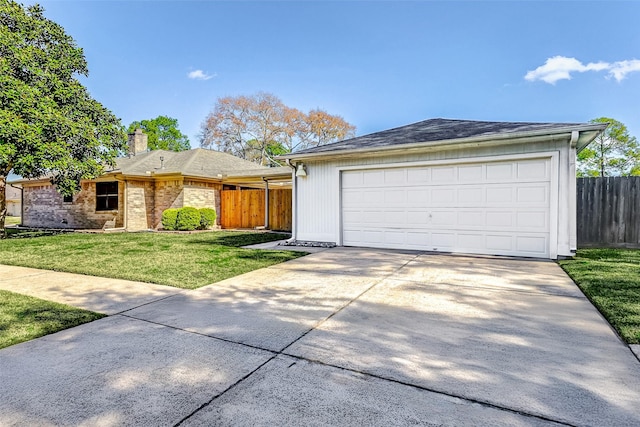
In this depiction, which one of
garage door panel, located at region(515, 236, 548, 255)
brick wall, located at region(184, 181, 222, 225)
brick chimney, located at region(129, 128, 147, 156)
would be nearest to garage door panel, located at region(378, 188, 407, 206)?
garage door panel, located at region(515, 236, 548, 255)

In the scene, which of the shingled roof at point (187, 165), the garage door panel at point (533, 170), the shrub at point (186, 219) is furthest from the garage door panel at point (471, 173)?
the shrub at point (186, 219)

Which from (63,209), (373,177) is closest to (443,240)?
(373,177)

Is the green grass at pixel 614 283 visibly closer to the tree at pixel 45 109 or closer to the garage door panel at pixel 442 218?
the garage door panel at pixel 442 218

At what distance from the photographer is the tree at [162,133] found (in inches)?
1473

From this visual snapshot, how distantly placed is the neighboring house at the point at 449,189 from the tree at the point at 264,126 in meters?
22.3

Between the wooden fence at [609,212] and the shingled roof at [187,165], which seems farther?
the shingled roof at [187,165]

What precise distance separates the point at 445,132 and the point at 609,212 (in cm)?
465

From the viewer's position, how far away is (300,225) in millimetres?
9273

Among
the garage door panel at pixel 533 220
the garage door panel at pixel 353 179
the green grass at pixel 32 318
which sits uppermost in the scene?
the garage door panel at pixel 353 179

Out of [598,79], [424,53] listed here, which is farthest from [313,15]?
[598,79]

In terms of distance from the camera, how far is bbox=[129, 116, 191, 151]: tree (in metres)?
37.4

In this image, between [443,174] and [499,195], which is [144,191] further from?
[499,195]

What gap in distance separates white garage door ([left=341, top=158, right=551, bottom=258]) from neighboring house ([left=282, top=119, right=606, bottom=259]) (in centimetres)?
2

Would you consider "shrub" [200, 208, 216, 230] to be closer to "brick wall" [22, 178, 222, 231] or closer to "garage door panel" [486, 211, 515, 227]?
"brick wall" [22, 178, 222, 231]
